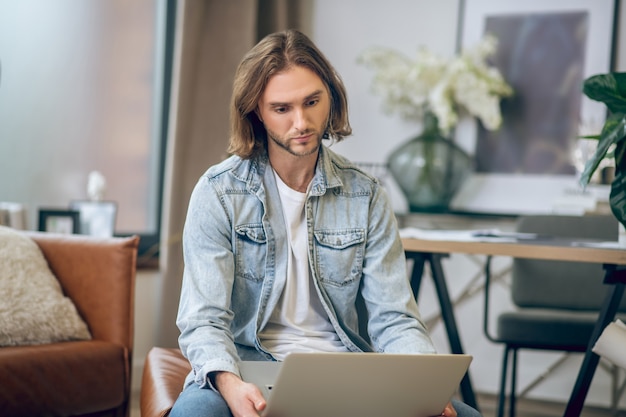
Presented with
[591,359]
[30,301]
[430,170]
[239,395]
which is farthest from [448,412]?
[430,170]

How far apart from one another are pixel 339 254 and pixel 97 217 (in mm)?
1606

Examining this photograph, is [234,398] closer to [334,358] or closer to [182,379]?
[334,358]

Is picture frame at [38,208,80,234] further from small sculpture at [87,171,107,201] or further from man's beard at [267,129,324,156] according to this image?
man's beard at [267,129,324,156]

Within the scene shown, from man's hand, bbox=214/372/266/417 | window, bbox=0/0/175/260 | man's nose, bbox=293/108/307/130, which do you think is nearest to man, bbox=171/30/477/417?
man's nose, bbox=293/108/307/130

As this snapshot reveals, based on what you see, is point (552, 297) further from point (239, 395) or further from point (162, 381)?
point (239, 395)

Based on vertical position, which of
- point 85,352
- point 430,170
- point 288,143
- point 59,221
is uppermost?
point 288,143

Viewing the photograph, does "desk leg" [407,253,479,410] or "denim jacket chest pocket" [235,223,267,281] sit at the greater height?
"denim jacket chest pocket" [235,223,267,281]

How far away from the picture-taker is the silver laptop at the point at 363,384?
1.19m

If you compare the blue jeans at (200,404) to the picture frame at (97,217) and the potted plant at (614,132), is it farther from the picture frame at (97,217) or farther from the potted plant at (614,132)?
the picture frame at (97,217)

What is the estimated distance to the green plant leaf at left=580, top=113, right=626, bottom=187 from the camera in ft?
6.57

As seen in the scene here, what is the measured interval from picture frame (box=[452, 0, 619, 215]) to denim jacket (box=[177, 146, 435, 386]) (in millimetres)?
2013

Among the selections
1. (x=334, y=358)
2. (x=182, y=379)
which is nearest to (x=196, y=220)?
Result: (x=182, y=379)

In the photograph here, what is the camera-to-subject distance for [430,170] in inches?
133

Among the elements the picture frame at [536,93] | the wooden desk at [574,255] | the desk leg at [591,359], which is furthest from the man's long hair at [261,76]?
the picture frame at [536,93]
